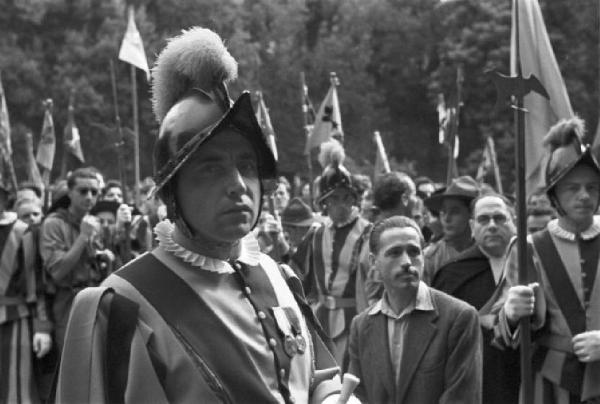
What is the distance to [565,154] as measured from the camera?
666cm

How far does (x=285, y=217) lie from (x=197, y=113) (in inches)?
335

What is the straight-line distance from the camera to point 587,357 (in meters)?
6.26

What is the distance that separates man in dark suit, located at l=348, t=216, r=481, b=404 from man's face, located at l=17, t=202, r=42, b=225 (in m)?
6.88

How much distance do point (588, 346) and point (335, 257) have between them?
4.03 meters

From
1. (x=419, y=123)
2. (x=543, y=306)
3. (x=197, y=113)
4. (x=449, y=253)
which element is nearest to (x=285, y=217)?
(x=449, y=253)

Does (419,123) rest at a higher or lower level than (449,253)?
lower

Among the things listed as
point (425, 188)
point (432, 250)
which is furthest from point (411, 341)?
point (425, 188)

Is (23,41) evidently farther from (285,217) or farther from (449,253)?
(449,253)

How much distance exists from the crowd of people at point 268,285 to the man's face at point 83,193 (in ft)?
0.05

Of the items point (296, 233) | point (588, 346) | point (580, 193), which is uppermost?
point (580, 193)

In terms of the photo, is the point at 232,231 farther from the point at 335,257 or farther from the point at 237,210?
the point at 335,257

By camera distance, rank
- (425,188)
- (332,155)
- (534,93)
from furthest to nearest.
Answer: (425,188) → (332,155) → (534,93)

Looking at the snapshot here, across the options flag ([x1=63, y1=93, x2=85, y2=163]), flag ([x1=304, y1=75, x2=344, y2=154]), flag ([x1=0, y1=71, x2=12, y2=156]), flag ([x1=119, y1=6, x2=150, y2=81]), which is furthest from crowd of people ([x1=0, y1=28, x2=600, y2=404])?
flag ([x1=63, y1=93, x2=85, y2=163])

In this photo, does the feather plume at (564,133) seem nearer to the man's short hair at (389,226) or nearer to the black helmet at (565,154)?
the black helmet at (565,154)
